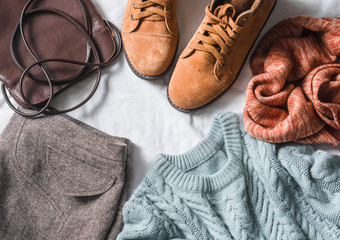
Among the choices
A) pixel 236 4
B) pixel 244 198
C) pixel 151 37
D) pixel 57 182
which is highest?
pixel 236 4

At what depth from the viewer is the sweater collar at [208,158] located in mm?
747

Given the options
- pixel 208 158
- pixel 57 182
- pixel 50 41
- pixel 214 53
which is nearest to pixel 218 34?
pixel 214 53

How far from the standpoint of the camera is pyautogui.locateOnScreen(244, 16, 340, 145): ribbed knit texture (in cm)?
75

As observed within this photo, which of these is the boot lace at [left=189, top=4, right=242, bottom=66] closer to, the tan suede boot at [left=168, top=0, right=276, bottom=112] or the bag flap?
the tan suede boot at [left=168, top=0, right=276, bottom=112]

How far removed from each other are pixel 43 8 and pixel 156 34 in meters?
0.31

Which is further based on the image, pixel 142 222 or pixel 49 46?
pixel 49 46

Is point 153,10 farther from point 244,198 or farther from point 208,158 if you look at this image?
point 244,198

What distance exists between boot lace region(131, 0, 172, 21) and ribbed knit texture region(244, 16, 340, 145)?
26 centimetres

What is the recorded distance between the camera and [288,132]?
2.41 ft

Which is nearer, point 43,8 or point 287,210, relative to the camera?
point 287,210

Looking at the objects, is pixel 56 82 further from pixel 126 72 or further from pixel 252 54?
pixel 252 54

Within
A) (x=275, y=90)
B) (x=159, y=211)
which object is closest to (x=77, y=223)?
(x=159, y=211)

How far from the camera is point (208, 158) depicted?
780mm

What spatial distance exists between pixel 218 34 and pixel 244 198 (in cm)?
40
